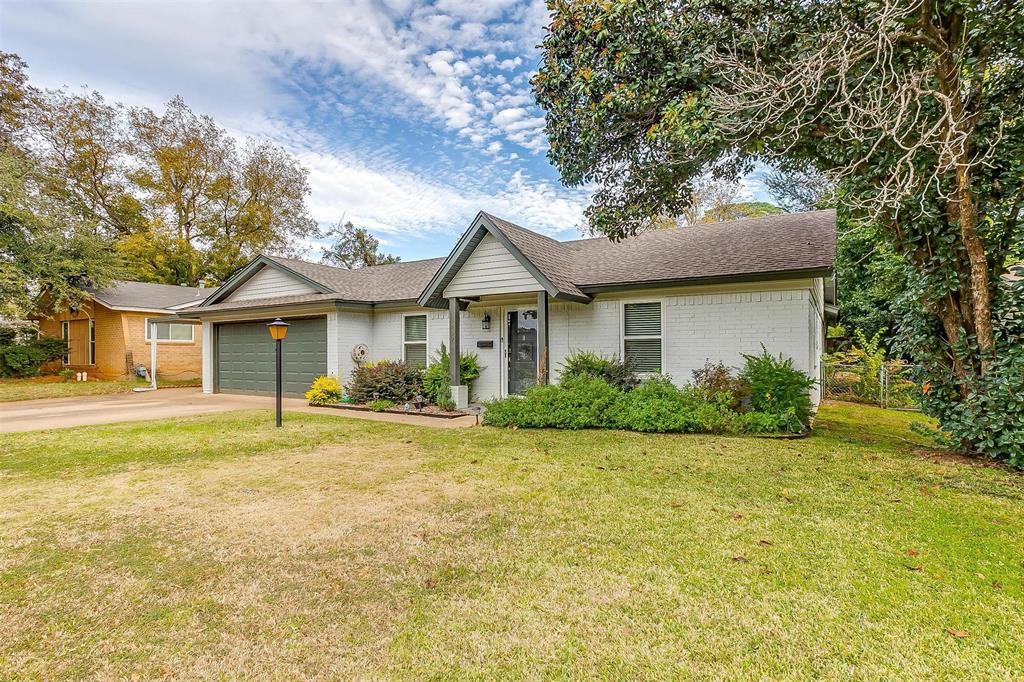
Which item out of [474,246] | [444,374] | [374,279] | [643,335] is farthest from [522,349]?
[374,279]

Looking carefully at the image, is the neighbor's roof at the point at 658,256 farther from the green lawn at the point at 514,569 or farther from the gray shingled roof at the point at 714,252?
the green lawn at the point at 514,569

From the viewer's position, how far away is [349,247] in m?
38.2

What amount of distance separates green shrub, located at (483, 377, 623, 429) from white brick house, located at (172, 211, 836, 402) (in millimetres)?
1125

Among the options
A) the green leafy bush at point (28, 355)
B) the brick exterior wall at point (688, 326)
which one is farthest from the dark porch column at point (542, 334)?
the green leafy bush at point (28, 355)

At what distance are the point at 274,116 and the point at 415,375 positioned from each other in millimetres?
9359

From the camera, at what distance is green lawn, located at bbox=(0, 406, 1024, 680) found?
2.43m

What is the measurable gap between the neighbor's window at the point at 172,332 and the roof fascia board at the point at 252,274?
24.3 feet

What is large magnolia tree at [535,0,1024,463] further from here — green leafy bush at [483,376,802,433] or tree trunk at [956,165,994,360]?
green leafy bush at [483,376,802,433]

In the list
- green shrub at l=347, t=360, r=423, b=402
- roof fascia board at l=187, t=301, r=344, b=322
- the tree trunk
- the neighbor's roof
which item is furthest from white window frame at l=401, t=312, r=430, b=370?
the tree trunk

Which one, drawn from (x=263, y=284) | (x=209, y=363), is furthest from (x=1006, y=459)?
(x=209, y=363)

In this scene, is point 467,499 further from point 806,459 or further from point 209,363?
point 209,363

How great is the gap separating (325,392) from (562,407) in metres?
7.05

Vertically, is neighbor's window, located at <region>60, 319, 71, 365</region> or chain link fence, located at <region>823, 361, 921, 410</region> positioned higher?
neighbor's window, located at <region>60, 319, 71, 365</region>

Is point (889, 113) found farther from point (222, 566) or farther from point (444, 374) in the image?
point (444, 374)
